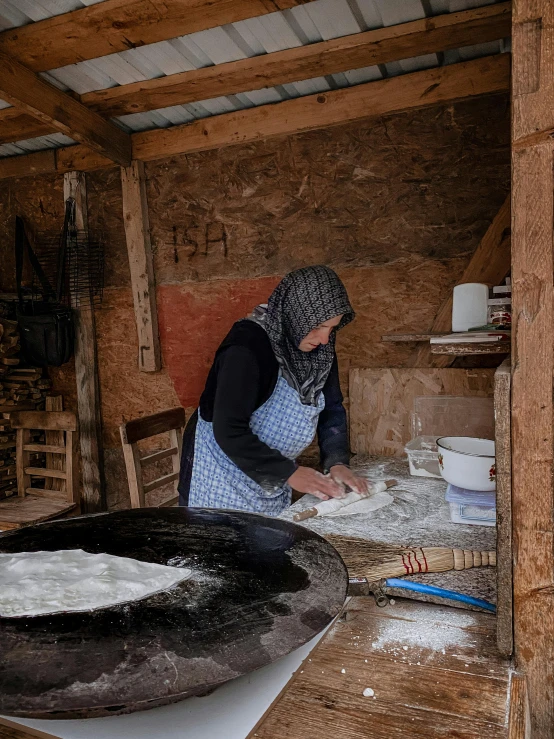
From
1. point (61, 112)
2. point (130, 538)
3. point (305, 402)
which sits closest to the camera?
point (130, 538)

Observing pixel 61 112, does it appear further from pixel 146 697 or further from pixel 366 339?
pixel 146 697

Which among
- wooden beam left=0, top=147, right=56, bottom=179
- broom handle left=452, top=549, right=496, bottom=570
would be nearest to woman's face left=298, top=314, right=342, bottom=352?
broom handle left=452, top=549, right=496, bottom=570

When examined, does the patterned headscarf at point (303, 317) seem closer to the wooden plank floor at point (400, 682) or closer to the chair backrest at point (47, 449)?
the wooden plank floor at point (400, 682)

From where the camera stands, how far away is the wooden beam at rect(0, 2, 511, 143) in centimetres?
255

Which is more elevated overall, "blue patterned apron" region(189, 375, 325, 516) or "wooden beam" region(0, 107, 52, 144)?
"wooden beam" region(0, 107, 52, 144)

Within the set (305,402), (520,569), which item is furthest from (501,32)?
(520,569)

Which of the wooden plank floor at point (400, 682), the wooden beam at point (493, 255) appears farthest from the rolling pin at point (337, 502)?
the wooden beam at point (493, 255)

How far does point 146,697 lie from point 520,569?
0.71 meters

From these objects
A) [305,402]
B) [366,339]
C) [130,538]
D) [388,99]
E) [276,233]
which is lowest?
[130,538]

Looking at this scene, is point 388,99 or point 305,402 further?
point 388,99

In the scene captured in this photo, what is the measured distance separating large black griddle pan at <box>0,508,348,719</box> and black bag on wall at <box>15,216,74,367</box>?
270 centimetres

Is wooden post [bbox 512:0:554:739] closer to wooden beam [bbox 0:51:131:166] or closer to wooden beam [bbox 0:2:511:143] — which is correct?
wooden beam [bbox 0:2:511:143]

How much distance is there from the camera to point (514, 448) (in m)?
1.04

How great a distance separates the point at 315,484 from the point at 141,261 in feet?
7.58
